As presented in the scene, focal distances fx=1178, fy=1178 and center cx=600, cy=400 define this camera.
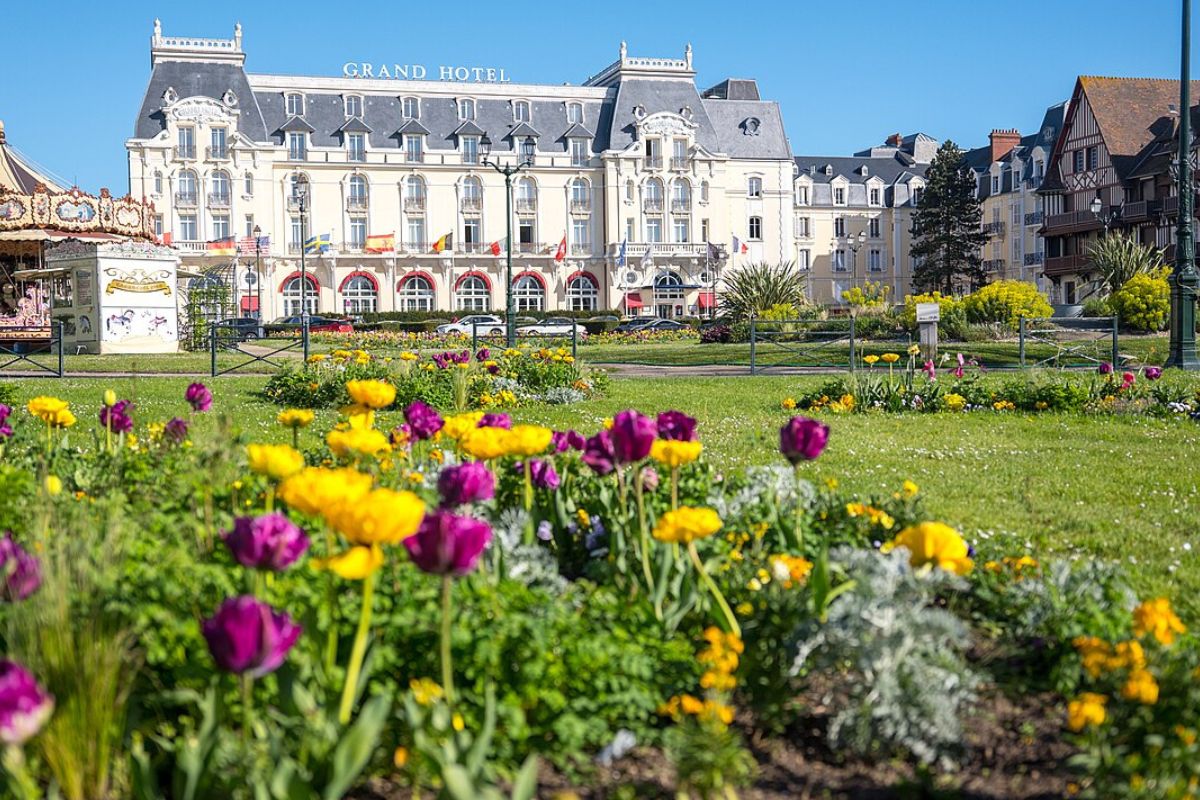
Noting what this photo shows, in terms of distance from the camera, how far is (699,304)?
2847 inches

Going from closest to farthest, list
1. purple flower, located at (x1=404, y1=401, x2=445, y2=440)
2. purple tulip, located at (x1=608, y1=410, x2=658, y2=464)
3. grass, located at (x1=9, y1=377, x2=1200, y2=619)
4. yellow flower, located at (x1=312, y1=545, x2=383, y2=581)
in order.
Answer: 1. yellow flower, located at (x1=312, y1=545, x2=383, y2=581)
2. purple tulip, located at (x1=608, y1=410, x2=658, y2=464)
3. purple flower, located at (x1=404, y1=401, x2=445, y2=440)
4. grass, located at (x1=9, y1=377, x2=1200, y2=619)

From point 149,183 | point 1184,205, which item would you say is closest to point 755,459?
point 1184,205

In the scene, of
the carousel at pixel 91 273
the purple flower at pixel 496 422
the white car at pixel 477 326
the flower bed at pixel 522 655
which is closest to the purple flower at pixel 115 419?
the flower bed at pixel 522 655

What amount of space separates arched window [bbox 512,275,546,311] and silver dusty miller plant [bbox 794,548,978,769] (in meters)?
68.3

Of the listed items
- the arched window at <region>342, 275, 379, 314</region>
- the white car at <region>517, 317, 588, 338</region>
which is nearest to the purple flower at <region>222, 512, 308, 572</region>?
the white car at <region>517, 317, 588, 338</region>

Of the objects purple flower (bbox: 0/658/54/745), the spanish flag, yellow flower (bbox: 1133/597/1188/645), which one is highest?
the spanish flag

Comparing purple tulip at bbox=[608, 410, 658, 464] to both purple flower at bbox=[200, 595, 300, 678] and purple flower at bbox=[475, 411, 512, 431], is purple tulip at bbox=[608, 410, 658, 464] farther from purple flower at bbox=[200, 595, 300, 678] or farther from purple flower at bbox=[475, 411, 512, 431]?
purple flower at bbox=[200, 595, 300, 678]

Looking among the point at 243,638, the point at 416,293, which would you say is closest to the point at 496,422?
the point at 243,638

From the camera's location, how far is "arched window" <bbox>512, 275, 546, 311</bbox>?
7138cm

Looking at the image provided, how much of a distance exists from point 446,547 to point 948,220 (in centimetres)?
7050

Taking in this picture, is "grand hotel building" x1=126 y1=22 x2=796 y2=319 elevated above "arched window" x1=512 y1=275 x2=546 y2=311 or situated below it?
above

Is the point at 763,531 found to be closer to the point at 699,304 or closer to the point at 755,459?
the point at 755,459

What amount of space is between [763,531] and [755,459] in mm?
4059

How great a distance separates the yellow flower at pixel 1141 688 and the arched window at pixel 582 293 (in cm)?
6898
